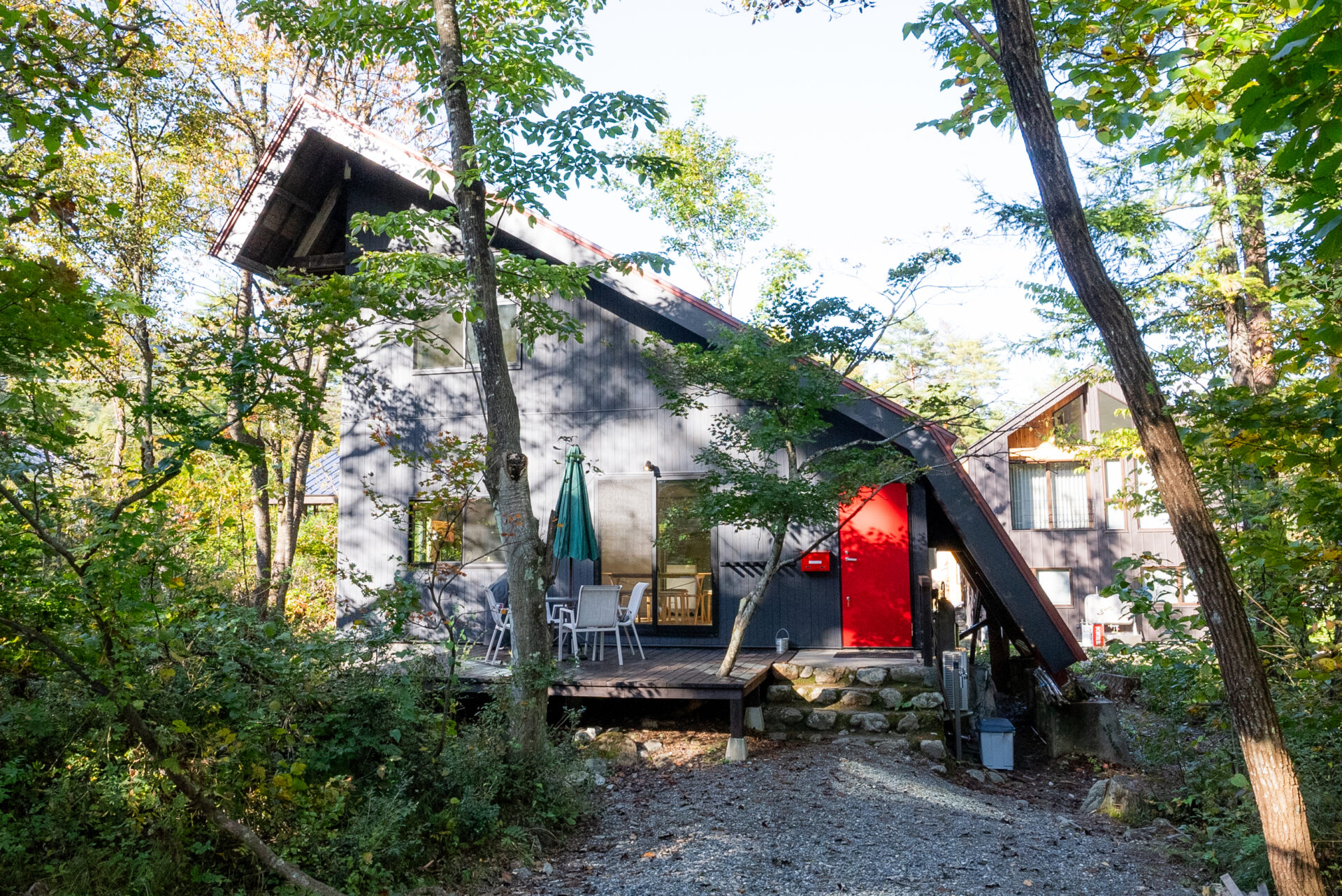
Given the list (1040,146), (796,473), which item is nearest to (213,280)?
(796,473)

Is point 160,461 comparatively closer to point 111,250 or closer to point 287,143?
point 287,143

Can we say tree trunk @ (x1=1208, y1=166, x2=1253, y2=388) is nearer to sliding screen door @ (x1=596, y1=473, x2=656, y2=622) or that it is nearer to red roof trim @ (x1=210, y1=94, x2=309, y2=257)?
sliding screen door @ (x1=596, y1=473, x2=656, y2=622)

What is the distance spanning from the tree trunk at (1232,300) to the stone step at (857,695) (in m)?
4.30

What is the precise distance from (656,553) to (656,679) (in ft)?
7.87

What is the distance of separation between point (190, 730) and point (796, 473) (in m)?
4.78

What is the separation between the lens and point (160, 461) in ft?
12.0

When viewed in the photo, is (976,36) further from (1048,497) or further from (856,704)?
(1048,497)

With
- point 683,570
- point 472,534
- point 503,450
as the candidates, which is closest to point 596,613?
point 683,570

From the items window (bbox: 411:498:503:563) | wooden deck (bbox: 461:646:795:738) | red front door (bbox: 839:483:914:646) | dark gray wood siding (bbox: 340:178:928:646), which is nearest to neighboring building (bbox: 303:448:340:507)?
dark gray wood siding (bbox: 340:178:928:646)

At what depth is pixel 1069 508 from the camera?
18.1m

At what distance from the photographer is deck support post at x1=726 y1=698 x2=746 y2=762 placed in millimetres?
6840

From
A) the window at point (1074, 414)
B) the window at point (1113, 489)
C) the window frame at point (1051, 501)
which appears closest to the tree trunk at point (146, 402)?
the window frame at point (1051, 501)

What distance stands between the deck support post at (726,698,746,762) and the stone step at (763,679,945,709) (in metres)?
0.88

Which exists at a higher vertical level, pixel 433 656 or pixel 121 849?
pixel 433 656
